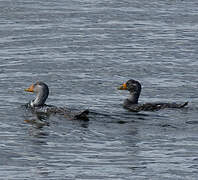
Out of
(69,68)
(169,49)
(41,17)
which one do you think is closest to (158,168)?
(69,68)

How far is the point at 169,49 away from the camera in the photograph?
31.3m

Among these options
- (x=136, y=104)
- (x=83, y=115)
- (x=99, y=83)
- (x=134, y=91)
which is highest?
(x=83, y=115)

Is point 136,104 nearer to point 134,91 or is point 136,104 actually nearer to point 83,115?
point 134,91

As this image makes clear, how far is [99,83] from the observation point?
2541 centimetres

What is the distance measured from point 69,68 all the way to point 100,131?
8142 mm

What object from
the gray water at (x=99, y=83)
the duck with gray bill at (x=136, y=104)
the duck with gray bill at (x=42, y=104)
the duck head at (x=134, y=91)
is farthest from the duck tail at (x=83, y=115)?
the duck head at (x=134, y=91)

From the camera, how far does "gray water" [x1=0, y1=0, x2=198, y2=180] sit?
1712 centimetres

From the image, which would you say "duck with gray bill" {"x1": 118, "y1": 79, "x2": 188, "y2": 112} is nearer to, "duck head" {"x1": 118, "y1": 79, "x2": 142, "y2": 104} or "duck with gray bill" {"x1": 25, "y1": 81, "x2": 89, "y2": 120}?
"duck head" {"x1": 118, "y1": 79, "x2": 142, "y2": 104}

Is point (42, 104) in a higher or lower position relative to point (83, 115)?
lower

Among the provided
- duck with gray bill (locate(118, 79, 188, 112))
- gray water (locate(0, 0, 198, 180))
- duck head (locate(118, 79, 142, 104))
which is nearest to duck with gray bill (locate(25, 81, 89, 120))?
gray water (locate(0, 0, 198, 180))

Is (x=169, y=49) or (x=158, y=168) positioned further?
(x=169, y=49)

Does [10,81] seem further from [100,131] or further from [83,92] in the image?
[100,131]

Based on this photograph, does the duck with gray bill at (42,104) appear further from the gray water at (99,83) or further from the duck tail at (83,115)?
the gray water at (99,83)

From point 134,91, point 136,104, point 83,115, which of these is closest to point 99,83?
point 134,91
